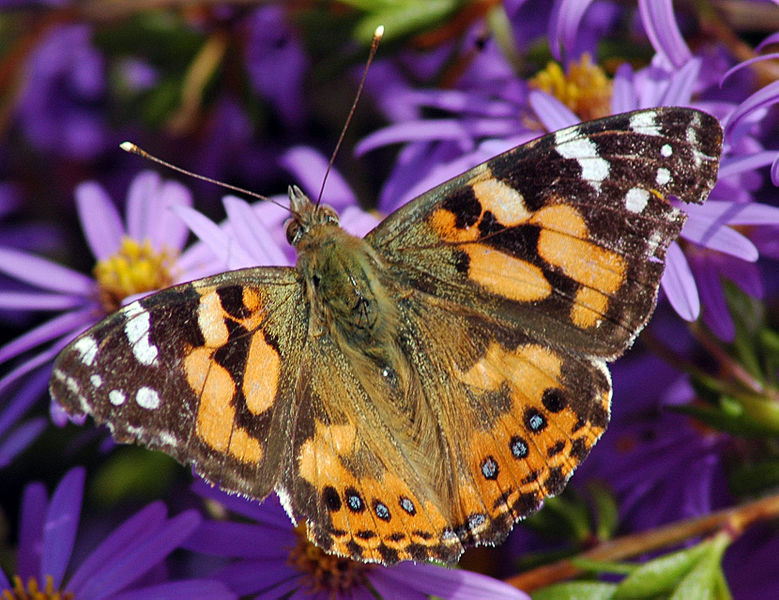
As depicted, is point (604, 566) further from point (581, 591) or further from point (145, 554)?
point (145, 554)

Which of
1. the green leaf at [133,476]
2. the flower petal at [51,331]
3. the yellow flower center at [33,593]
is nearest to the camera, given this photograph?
the yellow flower center at [33,593]

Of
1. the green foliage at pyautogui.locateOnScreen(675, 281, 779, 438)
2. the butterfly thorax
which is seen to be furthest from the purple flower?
the butterfly thorax

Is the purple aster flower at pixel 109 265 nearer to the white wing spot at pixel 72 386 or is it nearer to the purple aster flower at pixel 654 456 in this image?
the white wing spot at pixel 72 386

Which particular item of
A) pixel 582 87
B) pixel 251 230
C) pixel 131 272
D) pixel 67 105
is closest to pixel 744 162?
pixel 582 87

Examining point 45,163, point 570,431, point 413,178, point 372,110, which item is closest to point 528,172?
point 570,431

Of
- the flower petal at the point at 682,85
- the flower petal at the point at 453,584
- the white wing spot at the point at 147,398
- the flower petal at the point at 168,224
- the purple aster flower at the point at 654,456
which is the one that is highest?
the flower petal at the point at 682,85

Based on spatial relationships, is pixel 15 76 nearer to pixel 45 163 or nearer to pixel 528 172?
pixel 45 163

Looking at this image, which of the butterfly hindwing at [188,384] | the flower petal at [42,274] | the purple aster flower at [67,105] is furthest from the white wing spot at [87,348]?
the purple aster flower at [67,105]
